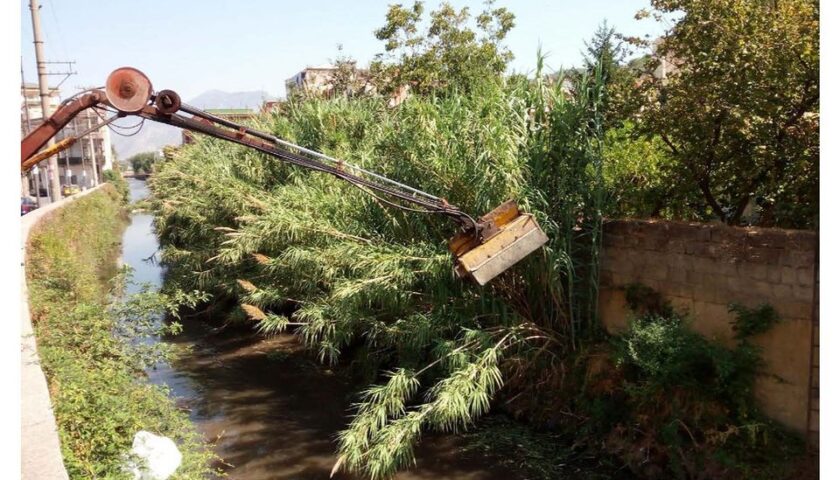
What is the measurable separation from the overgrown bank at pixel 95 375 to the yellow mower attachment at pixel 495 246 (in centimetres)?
286

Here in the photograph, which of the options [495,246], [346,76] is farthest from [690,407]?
[346,76]

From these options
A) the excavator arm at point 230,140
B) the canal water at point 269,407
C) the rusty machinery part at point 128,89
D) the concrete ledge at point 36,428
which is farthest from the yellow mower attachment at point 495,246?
the concrete ledge at point 36,428

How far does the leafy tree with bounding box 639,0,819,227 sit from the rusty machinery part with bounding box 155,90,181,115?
16.8ft

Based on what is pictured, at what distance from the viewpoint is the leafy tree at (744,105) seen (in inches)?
266

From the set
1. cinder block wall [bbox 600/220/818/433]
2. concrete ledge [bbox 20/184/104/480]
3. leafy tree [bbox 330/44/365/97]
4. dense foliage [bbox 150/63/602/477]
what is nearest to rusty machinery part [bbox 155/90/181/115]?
concrete ledge [bbox 20/184/104/480]

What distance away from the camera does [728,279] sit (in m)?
6.95

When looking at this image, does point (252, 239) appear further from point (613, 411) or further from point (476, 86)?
point (613, 411)

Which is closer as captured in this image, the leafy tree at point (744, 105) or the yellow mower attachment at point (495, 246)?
the yellow mower attachment at point (495, 246)

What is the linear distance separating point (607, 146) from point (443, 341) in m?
3.02

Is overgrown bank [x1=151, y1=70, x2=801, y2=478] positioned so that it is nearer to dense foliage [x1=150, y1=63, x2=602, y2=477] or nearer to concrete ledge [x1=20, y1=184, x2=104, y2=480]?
dense foliage [x1=150, y1=63, x2=602, y2=477]

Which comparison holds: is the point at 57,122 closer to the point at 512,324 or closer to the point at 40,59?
the point at 512,324

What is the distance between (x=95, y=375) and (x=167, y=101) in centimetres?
276

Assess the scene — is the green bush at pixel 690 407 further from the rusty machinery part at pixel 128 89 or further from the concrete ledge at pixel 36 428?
the concrete ledge at pixel 36 428

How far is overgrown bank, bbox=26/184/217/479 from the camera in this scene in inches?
211
